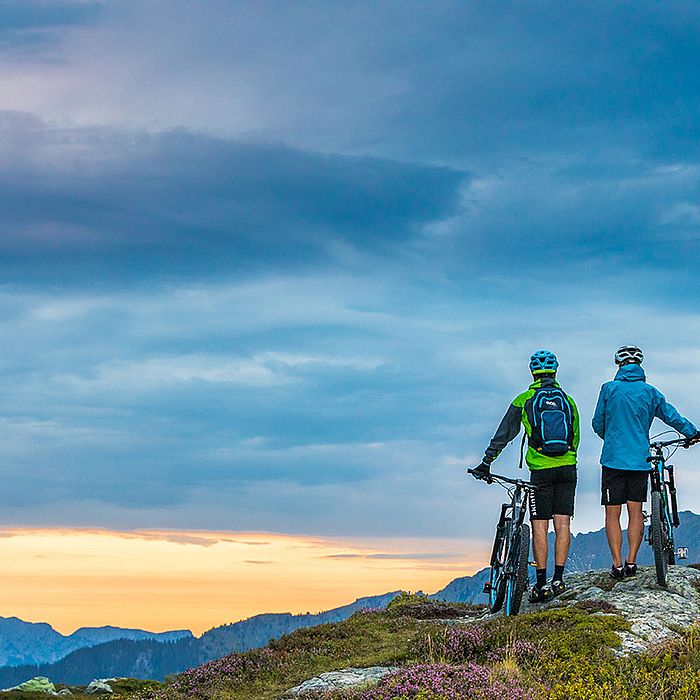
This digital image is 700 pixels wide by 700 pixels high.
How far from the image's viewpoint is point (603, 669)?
13.3 metres

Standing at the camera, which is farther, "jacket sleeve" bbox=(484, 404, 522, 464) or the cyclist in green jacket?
"jacket sleeve" bbox=(484, 404, 522, 464)

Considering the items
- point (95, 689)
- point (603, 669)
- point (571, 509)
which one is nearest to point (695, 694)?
point (603, 669)

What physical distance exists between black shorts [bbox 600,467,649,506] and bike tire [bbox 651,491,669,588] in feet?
1.09

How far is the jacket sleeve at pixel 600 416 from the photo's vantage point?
19.3 meters

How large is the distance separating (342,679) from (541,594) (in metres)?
5.76

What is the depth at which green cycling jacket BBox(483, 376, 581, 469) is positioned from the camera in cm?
1844

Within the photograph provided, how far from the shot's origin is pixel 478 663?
1491 centimetres

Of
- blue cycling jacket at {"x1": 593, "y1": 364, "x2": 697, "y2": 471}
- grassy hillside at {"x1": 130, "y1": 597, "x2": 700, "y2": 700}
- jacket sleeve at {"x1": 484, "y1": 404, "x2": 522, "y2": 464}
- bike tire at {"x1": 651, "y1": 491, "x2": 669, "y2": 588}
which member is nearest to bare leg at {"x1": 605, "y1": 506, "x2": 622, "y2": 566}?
bike tire at {"x1": 651, "y1": 491, "x2": 669, "y2": 588}

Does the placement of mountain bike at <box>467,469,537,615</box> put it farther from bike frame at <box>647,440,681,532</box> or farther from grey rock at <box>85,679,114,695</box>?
grey rock at <box>85,679,114,695</box>

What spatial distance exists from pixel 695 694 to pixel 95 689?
27.7 meters

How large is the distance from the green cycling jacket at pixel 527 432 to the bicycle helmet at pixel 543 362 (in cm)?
16

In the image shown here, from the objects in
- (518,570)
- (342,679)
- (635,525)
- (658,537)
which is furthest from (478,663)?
(635,525)

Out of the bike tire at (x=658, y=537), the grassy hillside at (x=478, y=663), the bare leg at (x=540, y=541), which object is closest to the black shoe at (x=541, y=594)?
the bare leg at (x=540, y=541)

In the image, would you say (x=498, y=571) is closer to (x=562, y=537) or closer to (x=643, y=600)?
(x=562, y=537)
